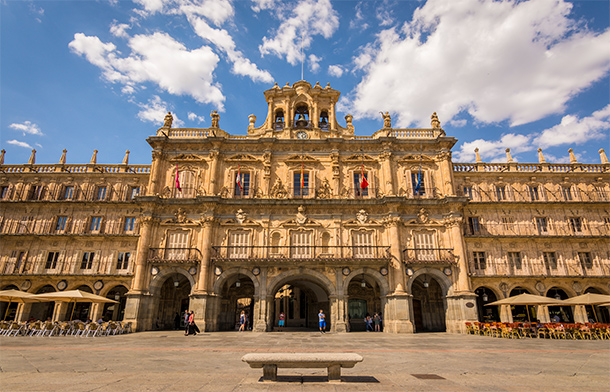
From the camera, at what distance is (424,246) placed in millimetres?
27406

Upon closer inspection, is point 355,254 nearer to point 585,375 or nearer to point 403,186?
point 403,186

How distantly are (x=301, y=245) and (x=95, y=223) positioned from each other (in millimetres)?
18621

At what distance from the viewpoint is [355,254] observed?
88.7ft

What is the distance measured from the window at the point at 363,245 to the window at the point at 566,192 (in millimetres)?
18741

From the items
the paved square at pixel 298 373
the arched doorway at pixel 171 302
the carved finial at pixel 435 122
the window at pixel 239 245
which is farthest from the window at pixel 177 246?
the carved finial at pixel 435 122

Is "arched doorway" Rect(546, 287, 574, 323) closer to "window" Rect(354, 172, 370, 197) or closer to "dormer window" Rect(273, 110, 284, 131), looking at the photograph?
"window" Rect(354, 172, 370, 197)

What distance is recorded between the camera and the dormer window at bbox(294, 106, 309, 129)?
3156cm

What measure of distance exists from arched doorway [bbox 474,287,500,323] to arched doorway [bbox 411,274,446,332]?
136 inches

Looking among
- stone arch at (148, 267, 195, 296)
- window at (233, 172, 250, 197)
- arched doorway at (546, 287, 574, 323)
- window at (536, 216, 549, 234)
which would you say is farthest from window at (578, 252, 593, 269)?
stone arch at (148, 267, 195, 296)

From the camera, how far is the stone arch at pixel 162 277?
26172 millimetres

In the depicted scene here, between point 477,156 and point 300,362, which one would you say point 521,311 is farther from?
point 300,362

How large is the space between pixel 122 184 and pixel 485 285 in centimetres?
3277

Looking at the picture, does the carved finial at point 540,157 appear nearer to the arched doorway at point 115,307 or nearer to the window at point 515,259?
the window at point 515,259

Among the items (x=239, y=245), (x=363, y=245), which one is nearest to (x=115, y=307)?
(x=239, y=245)
